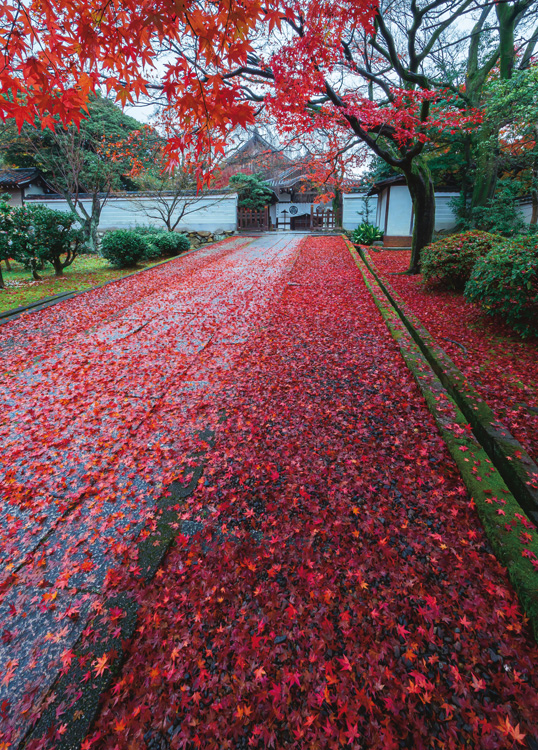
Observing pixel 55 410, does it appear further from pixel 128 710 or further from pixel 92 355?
pixel 128 710

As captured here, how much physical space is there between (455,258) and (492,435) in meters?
5.45

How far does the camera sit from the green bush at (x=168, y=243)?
44.8 ft

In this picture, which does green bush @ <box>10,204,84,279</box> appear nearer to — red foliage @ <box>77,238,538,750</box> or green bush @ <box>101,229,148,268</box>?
green bush @ <box>101,229,148,268</box>

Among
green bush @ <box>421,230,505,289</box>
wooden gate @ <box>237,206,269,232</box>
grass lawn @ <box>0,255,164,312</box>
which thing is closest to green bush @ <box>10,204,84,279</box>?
grass lawn @ <box>0,255,164,312</box>

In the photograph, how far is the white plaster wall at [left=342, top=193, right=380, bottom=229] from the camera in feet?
73.2

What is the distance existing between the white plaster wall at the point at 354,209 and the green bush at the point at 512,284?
19058 mm

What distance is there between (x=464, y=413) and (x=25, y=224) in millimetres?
10994

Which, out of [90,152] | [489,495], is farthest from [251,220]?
[489,495]

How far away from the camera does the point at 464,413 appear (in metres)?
3.46

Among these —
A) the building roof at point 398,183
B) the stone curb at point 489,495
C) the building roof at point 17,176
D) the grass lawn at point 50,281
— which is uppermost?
the building roof at point 17,176

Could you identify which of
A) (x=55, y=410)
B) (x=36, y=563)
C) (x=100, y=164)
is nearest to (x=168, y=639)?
(x=36, y=563)

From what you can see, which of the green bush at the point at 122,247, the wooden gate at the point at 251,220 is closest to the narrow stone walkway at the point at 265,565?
the green bush at the point at 122,247

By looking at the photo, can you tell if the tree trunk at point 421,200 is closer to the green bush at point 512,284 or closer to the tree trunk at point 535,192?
the green bush at point 512,284

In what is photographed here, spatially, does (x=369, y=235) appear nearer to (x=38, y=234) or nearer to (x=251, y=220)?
(x=251, y=220)
